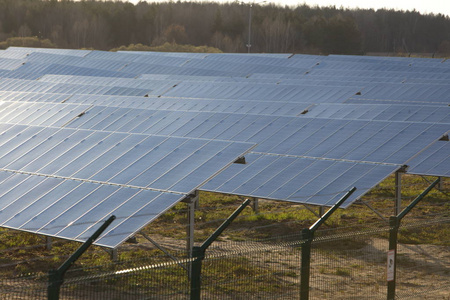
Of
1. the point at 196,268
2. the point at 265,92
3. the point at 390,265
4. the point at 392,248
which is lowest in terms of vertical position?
the point at 390,265

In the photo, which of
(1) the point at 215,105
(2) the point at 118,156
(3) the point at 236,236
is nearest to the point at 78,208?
(2) the point at 118,156

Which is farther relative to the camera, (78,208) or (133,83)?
(133,83)

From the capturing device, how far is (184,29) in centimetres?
13938

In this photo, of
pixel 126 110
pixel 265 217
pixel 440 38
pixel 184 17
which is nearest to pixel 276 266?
pixel 265 217

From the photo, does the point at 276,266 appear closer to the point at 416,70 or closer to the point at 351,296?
the point at 351,296

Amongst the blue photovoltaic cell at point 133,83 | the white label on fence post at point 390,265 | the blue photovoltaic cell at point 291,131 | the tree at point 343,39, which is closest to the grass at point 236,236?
the blue photovoltaic cell at point 291,131

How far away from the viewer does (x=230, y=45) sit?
11712 centimetres

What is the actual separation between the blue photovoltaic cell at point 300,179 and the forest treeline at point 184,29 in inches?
3915

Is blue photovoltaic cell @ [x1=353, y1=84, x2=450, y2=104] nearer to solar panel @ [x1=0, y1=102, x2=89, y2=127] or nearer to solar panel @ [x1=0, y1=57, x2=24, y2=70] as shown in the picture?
solar panel @ [x1=0, y1=102, x2=89, y2=127]

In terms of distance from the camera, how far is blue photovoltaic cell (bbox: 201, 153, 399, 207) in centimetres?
1449

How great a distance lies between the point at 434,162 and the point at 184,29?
406 ft

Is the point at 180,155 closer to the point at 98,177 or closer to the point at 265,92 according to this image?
the point at 98,177

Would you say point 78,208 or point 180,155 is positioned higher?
point 180,155

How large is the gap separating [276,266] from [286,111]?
10.1 meters
